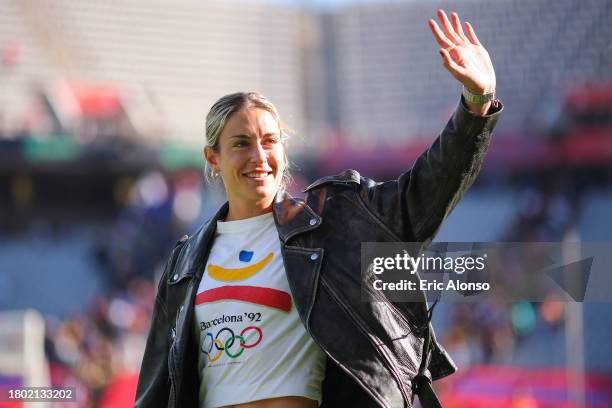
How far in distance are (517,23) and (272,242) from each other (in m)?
17.5

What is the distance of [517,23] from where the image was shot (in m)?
19.5

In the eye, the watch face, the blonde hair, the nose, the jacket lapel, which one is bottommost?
the jacket lapel

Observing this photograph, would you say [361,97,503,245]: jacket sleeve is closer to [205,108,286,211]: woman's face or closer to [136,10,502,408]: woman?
[136,10,502,408]: woman

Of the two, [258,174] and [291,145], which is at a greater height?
[291,145]

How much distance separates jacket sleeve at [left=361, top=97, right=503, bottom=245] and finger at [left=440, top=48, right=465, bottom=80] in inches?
2.9

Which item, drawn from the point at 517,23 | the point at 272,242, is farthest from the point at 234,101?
the point at 517,23

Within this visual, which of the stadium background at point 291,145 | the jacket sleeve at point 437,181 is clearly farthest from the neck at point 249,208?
the stadium background at point 291,145

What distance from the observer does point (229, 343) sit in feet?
8.96

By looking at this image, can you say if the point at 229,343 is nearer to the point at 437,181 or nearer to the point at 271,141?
the point at 271,141

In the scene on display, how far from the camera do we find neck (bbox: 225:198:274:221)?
2.88 metres

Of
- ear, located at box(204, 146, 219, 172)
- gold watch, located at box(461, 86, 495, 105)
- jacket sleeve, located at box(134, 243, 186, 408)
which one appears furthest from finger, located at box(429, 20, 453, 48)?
jacket sleeve, located at box(134, 243, 186, 408)

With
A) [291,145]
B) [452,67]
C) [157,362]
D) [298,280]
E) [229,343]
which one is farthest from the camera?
[291,145]

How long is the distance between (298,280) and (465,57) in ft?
2.27

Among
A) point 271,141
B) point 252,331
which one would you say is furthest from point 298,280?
point 271,141
